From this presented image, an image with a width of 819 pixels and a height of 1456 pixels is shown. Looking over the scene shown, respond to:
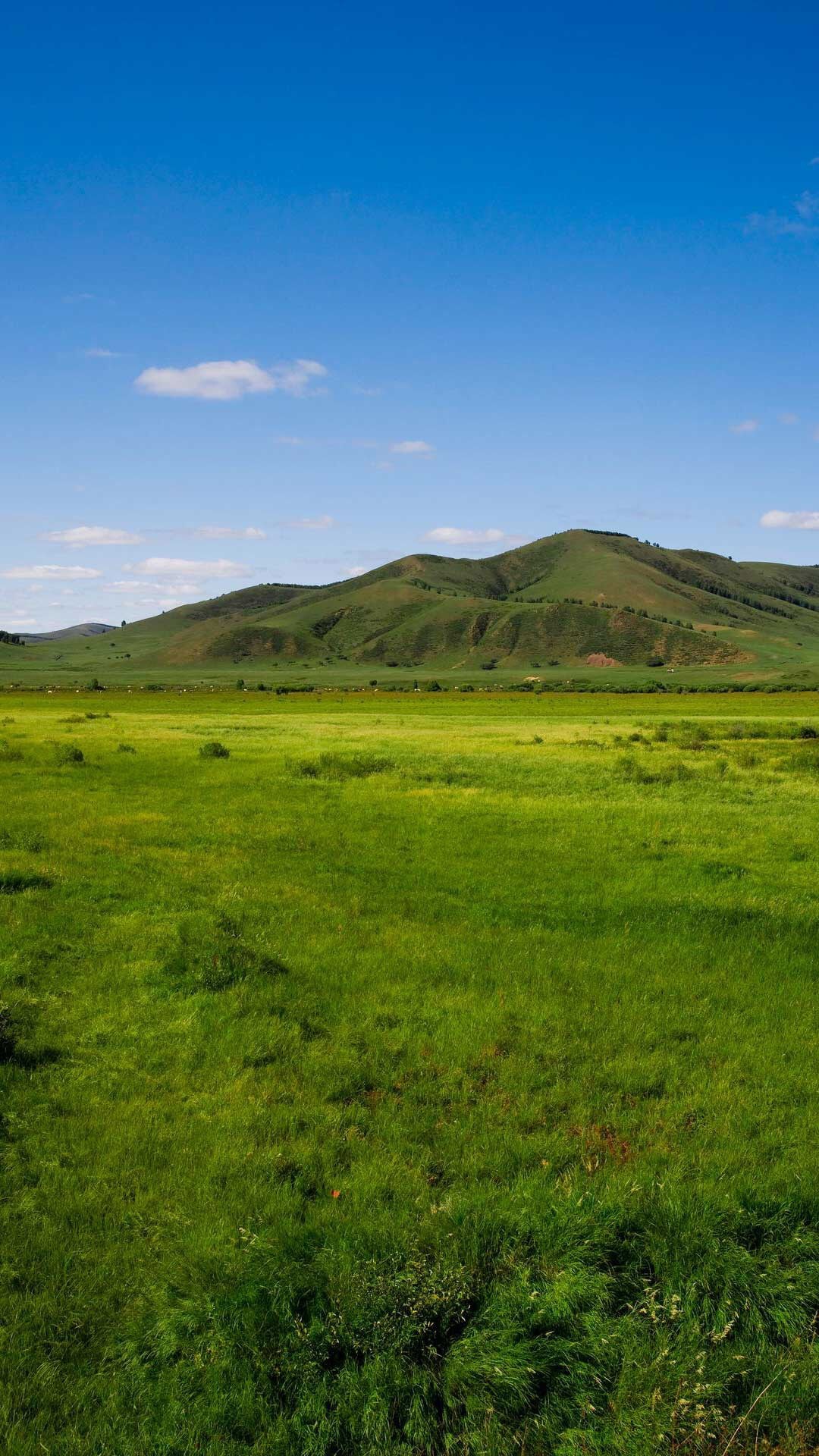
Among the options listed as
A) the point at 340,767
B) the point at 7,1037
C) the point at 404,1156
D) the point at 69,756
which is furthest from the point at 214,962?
the point at 69,756

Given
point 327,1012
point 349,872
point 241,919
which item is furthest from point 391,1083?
point 349,872

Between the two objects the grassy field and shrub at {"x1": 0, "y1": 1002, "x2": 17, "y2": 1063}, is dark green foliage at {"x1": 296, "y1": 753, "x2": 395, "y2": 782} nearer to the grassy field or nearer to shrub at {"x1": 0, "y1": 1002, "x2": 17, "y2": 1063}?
the grassy field

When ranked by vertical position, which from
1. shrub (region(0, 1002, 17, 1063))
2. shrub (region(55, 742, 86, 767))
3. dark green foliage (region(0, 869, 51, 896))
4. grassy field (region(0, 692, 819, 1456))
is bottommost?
grassy field (region(0, 692, 819, 1456))

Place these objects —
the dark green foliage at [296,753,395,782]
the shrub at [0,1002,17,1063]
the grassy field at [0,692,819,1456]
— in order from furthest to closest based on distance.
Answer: the dark green foliage at [296,753,395,782] → the shrub at [0,1002,17,1063] → the grassy field at [0,692,819,1456]

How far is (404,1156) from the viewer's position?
6.91 meters

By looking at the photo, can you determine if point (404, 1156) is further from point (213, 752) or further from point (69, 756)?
point (213, 752)

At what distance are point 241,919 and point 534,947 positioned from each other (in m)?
5.21

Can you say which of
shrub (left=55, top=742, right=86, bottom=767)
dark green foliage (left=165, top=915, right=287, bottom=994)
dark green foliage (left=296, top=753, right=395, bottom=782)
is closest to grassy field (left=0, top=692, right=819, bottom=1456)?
dark green foliage (left=165, top=915, right=287, bottom=994)

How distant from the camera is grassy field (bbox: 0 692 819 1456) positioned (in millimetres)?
4633

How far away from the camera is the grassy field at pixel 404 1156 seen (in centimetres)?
463

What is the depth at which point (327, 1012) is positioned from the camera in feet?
32.5

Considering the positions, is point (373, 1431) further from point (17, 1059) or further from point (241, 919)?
point (241, 919)

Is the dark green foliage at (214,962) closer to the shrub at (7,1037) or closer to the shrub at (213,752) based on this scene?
the shrub at (7,1037)

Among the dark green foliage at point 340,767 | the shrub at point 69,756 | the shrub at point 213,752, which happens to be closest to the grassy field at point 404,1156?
the dark green foliage at point 340,767
